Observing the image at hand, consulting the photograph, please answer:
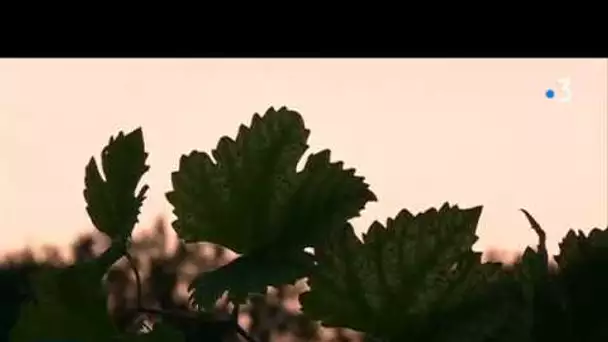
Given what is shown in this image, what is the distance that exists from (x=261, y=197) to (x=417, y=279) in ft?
0.12

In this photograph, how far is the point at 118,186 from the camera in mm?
195

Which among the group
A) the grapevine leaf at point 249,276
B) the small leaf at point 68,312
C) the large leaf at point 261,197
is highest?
the large leaf at point 261,197

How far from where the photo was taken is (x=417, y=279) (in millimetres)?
171

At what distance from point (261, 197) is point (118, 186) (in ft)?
0.09

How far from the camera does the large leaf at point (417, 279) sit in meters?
0.17

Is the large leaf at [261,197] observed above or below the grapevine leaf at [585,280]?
above

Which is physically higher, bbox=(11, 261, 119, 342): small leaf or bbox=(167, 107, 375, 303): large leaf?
bbox=(167, 107, 375, 303): large leaf

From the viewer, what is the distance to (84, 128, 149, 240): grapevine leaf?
0.63 ft

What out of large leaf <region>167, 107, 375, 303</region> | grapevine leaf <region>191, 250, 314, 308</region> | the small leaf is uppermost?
large leaf <region>167, 107, 375, 303</region>

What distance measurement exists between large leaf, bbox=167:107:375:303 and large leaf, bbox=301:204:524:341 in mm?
11

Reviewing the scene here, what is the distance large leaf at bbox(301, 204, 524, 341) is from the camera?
169 millimetres
